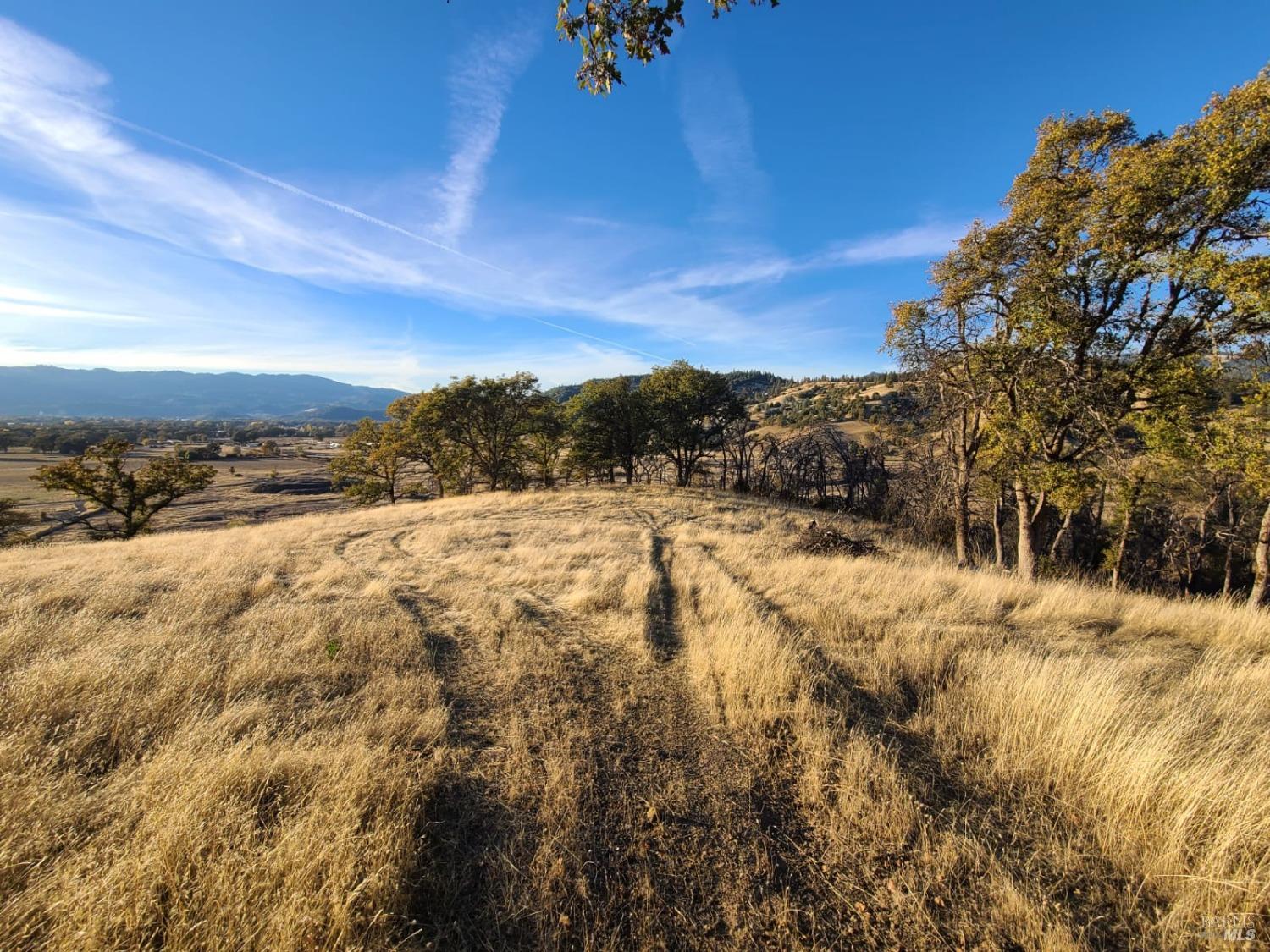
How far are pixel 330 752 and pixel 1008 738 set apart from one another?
18.1 ft

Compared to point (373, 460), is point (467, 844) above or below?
above

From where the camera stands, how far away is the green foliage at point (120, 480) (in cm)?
2703

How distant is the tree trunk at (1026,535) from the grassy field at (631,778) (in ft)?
17.0

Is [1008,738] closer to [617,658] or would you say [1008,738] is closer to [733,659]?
[733,659]

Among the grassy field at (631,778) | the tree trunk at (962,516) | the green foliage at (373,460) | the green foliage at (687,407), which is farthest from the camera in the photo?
the green foliage at (373,460)

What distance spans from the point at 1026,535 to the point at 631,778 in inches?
551

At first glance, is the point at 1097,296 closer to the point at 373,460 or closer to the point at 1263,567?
the point at 1263,567

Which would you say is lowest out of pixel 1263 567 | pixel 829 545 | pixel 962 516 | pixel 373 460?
pixel 373 460

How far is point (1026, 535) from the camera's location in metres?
12.6

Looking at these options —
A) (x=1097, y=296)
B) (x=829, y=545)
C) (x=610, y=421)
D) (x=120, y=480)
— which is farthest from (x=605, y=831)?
(x=120, y=480)

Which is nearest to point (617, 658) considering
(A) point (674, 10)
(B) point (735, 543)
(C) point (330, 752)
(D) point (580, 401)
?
(C) point (330, 752)

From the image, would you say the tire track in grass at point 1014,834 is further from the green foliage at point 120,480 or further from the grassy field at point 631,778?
the green foliage at point 120,480

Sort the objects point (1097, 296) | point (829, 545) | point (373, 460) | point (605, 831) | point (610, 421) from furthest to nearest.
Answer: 1. point (373, 460)
2. point (610, 421)
3. point (829, 545)
4. point (1097, 296)
5. point (605, 831)

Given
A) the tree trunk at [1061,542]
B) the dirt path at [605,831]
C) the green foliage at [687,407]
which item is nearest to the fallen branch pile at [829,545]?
the dirt path at [605,831]
